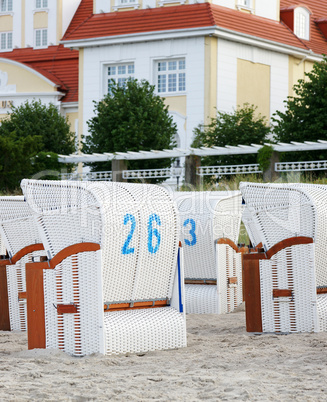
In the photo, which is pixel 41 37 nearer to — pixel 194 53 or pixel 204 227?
pixel 194 53

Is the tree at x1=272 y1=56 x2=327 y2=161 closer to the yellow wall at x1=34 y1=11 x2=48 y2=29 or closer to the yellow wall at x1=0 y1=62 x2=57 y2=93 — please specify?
the yellow wall at x1=0 y1=62 x2=57 y2=93

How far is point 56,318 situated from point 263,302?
2.45 meters

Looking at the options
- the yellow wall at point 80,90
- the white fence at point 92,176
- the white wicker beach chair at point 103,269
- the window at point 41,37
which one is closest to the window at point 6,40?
the window at point 41,37

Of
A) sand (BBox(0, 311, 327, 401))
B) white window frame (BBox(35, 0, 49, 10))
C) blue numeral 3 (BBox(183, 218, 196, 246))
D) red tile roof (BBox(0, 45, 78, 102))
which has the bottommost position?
sand (BBox(0, 311, 327, 401))

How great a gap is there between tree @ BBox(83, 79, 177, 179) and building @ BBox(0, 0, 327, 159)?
15.5 ft

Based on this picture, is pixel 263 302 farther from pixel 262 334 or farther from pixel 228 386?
pixel 228 386

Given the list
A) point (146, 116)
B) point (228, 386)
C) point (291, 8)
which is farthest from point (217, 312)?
point (291, 8)

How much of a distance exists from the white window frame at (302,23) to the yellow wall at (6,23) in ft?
52.9

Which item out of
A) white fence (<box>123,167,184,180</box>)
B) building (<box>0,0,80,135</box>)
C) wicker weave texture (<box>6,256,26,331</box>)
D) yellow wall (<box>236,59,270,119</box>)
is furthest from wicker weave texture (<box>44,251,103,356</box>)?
building (<box>0,0,80,135</box>)

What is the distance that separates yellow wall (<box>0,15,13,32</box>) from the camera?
50.8 meters

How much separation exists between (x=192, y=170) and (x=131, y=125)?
5.81 m

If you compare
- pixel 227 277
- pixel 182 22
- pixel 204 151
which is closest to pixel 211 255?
pixel 227 277

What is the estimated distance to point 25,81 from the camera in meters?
47.0

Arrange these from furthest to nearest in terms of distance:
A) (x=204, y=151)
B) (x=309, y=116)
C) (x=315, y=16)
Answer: (x=315, y=16) → (x=309, y=116) → (x=204, y=151)
